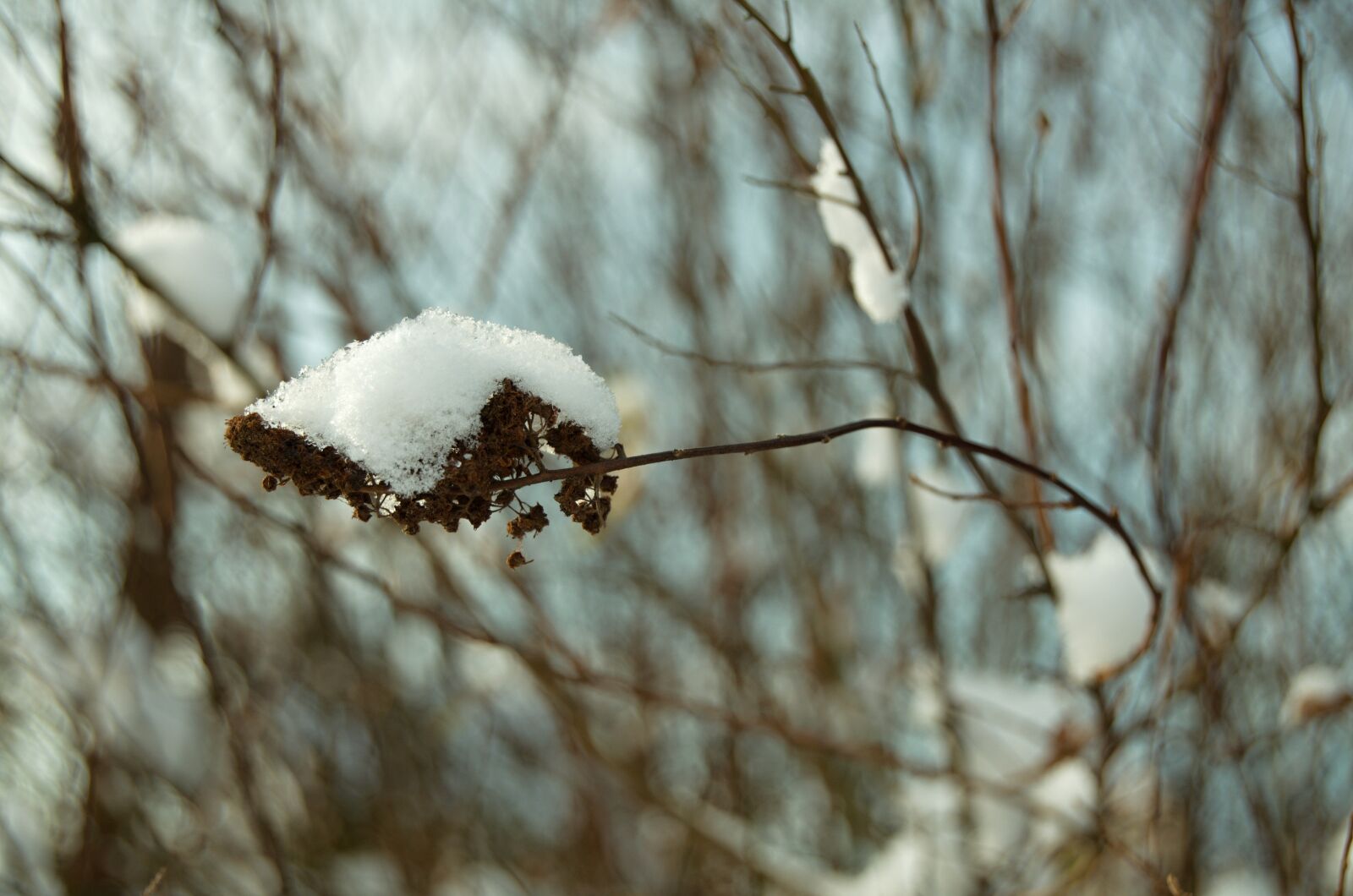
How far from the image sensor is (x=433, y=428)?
0.84m

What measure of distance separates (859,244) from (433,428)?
2.85ft

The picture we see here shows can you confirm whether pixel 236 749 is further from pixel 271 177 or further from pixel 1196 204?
pixel 1196 204

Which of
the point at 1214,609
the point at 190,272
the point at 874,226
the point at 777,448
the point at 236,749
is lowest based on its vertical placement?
the point at 236,749

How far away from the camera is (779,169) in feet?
9.86

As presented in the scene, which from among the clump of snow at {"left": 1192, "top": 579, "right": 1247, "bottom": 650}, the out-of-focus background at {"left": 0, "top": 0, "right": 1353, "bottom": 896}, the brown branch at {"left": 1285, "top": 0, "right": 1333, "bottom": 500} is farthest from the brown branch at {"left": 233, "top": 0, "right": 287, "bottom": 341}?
the clump of snow at {"left": 1192, "top": 579, "right": 1247, "bottom": 650}

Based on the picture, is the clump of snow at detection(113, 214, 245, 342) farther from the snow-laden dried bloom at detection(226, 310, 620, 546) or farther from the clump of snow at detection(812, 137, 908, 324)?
the clump of snow at detection(812, 137, 908, 324)

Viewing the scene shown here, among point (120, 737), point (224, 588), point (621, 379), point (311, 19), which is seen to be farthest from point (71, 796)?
point (311, 19)

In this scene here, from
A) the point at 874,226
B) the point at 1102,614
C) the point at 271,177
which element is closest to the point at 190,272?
the point at 271,177

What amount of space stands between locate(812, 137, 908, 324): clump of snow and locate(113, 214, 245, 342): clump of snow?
1.11 m

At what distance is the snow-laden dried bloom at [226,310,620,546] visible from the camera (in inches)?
33.0

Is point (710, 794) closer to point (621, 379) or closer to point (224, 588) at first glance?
point (621, 379)

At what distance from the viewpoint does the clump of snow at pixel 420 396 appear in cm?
84

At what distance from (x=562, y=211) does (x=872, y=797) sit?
266 centimetres

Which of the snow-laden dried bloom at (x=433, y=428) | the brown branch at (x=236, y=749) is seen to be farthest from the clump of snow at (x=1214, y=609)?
the brown branch at (x=236, y=749)
